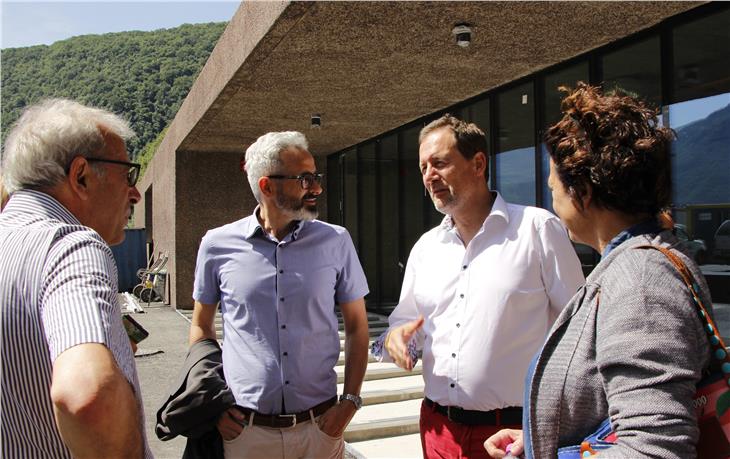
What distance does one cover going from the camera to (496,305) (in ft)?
7.44

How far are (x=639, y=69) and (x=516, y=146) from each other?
184cm

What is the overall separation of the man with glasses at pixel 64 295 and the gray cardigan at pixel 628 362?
0.83 meters

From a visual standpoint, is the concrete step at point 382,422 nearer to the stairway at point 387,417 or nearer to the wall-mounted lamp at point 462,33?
the stairway at point 387,417

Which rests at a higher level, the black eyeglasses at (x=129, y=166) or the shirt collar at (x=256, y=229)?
the black eyeglasses at (x=129, y=166)

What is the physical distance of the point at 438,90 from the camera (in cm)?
751

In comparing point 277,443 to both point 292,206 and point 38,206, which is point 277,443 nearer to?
point 292,206

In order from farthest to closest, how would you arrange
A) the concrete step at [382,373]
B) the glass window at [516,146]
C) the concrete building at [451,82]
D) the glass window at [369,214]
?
the glass window at [369,214]
the glass window at [516,146]
the concrete step at [382,373]
the concrete building at [451,82]

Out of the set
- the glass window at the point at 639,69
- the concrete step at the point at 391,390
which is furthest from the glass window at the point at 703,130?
the concrete step at the point at 391,390

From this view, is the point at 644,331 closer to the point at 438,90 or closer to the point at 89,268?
the point at 89,268

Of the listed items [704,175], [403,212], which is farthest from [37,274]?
[403,212]

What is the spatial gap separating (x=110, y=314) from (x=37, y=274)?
160 mm

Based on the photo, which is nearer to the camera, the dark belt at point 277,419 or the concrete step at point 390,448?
the dark belt at point 277,419

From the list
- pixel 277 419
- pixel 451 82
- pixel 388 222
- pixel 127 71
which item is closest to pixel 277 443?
pixel 277 419

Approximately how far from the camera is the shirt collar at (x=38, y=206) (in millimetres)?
1278
